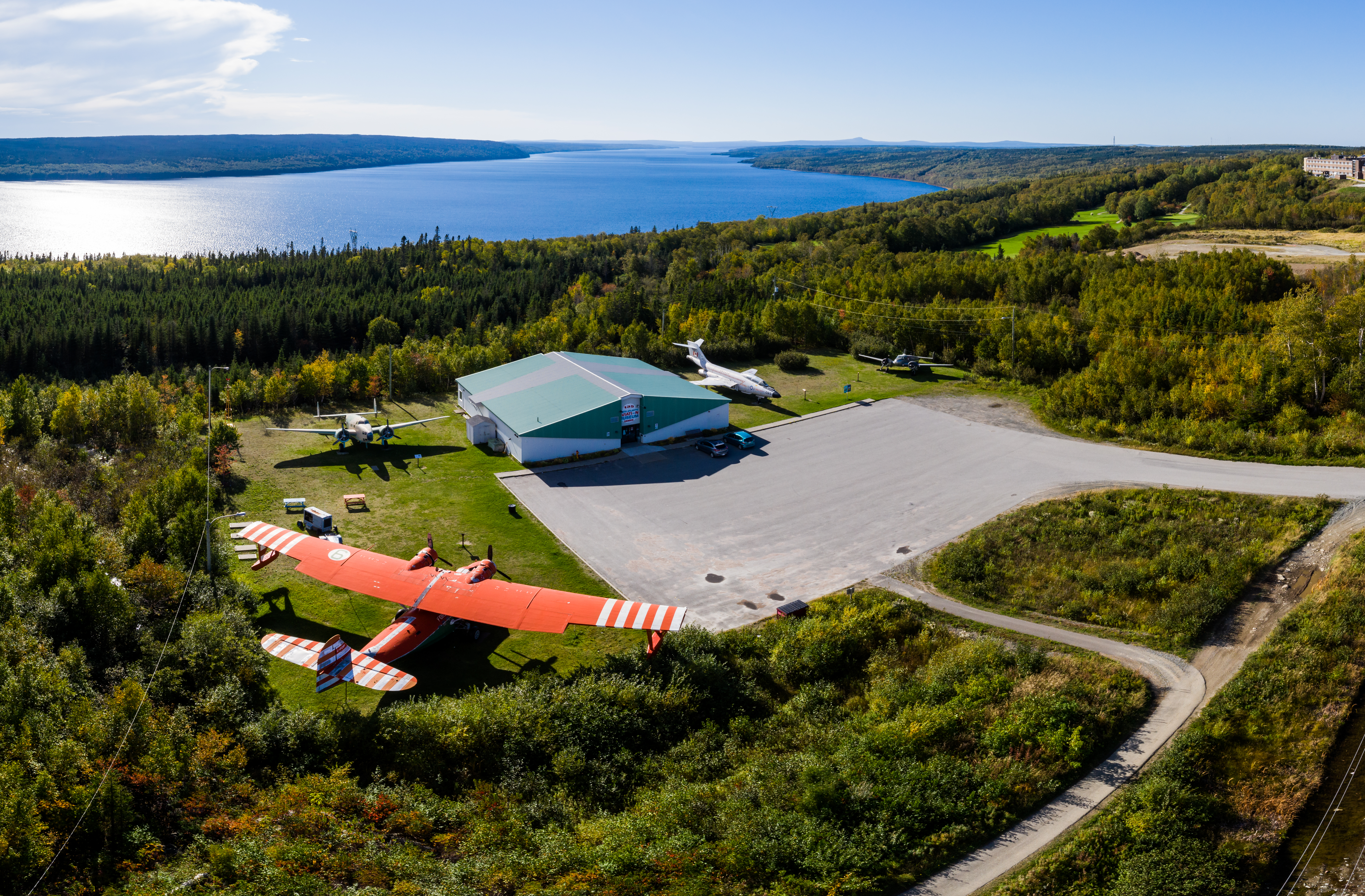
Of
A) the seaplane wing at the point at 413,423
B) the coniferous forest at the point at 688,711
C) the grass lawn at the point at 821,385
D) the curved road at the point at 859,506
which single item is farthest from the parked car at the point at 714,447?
the seaplane wing at the point at 413,423

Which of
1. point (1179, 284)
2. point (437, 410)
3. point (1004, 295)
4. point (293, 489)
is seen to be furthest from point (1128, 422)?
point (293, 489)

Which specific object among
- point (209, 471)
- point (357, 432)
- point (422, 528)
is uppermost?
point (209, 471)

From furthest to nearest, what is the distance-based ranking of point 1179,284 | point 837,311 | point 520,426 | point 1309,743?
point 837,311
point 1179,284
point 520,426
point 1309,743

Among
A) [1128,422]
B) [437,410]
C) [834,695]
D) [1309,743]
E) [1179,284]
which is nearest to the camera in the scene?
[1309,743]

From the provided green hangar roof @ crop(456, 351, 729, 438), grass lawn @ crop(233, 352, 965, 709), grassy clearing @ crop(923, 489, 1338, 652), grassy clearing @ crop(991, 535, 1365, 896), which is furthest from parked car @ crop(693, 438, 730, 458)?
grassy clearing @ crop(991, 535, 1365, 896)

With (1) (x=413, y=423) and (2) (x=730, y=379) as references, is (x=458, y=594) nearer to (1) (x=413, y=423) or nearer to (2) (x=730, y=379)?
(1) (x=413, y=423)

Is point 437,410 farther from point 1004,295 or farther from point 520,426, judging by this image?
point 1004,295

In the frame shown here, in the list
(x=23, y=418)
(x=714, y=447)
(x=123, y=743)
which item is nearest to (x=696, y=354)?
(x=714, y=447)
